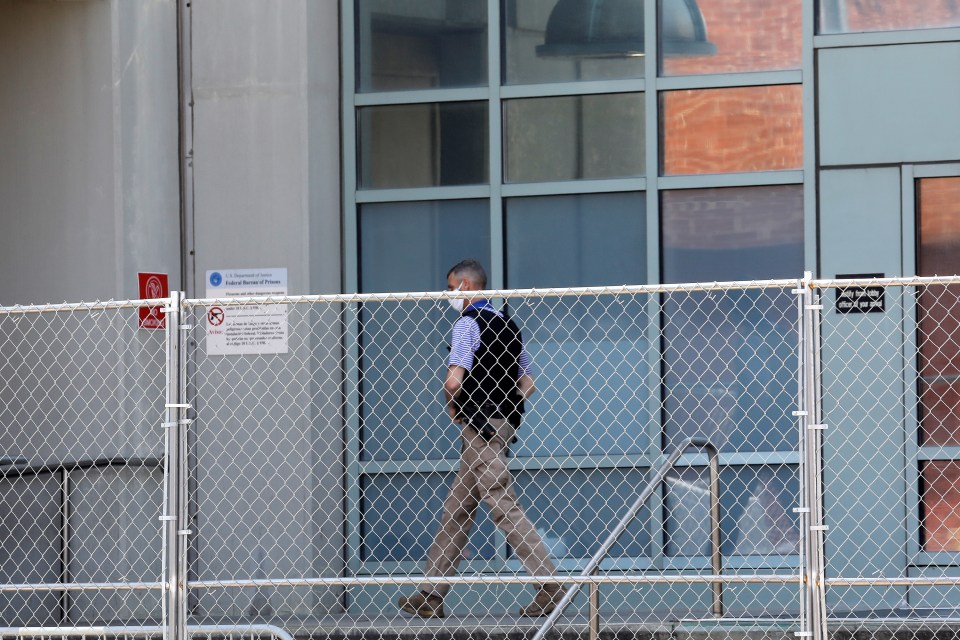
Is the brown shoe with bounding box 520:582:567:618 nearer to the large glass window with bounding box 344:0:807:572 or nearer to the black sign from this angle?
the large glass window with bounding box 344:0:807:572

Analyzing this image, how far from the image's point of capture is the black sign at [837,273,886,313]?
8078 millimetres

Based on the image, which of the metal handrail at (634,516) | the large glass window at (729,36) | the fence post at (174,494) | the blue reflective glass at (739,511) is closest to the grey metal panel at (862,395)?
the blue reflective glass at (739,511)

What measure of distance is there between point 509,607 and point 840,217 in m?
2.91

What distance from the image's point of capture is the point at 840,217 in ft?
26.9

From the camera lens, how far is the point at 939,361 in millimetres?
8109

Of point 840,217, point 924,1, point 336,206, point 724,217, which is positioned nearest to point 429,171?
point 336,206

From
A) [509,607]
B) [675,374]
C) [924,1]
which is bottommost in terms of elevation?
[509,607]

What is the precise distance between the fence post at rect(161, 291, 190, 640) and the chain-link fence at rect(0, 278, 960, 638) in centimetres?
250

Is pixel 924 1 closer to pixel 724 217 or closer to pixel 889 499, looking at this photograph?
pixel 724 217

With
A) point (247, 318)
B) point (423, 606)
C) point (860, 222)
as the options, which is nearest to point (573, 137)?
point (860, 222)

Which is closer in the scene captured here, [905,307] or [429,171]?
[905,307]

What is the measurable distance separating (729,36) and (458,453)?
2908 mm

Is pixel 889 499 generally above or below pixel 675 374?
below

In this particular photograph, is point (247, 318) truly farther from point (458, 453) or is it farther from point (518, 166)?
point (518, 166)
